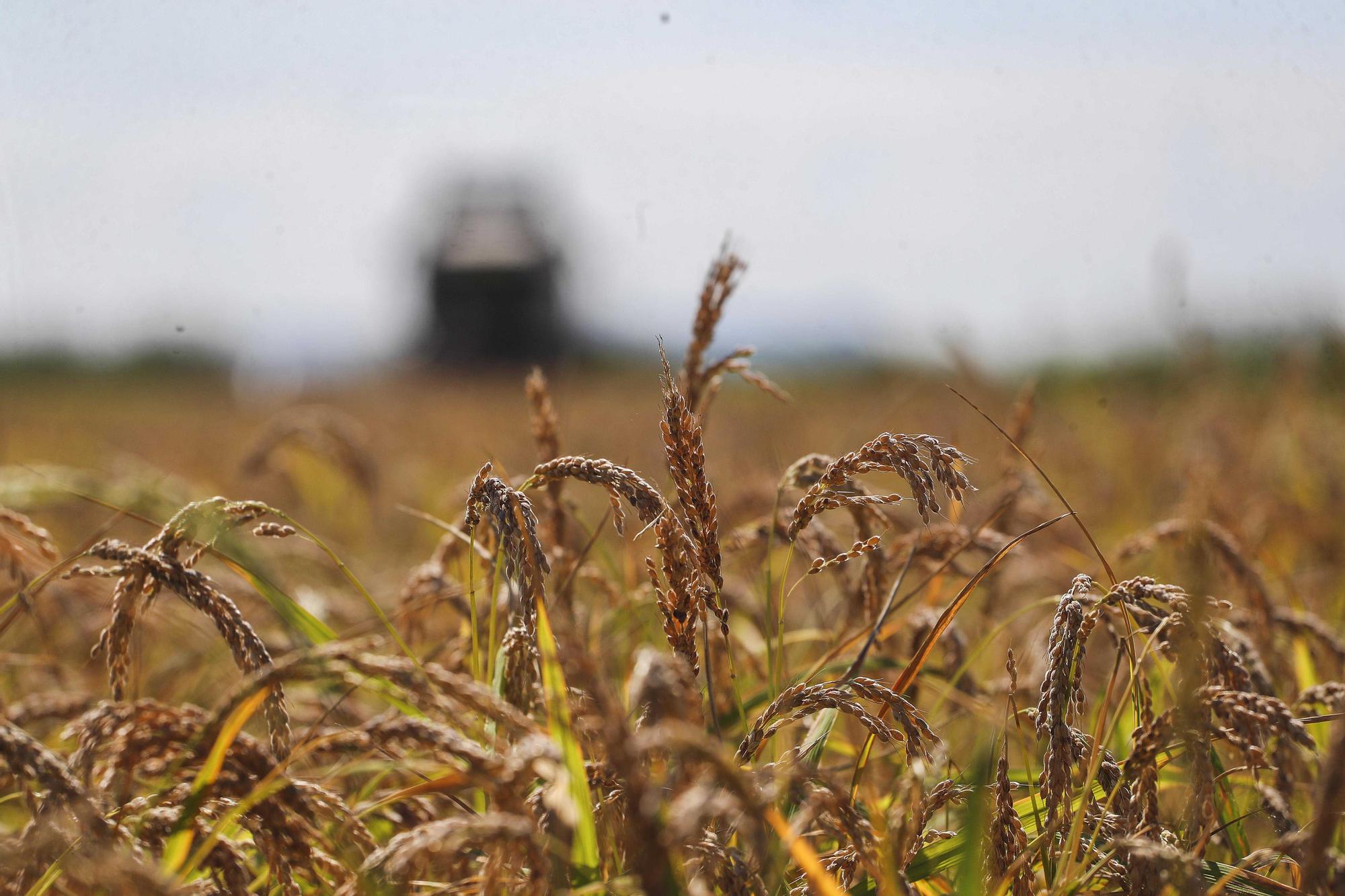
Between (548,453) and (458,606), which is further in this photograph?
(458,606)

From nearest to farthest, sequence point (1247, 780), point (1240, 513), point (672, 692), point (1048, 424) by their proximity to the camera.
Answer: point (672, 692) < point (1247, 780) < point (1240, 513) < point (1048, 424)

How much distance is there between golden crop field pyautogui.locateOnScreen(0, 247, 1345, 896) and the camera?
0.79 meters

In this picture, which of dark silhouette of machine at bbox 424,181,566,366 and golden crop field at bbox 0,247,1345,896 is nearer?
golden crop field at bbox 0,247,1345,896

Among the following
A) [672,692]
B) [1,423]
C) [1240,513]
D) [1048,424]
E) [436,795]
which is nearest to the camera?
[672,692]

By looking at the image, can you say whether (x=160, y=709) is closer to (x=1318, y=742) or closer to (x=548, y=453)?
(x=548, y=453)

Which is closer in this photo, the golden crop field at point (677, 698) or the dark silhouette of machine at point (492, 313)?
the golden crop field at point (677, 698)

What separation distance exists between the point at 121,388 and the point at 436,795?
12665mm

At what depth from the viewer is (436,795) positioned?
4.18ft

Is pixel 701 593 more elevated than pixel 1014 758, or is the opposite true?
pixel 701 593

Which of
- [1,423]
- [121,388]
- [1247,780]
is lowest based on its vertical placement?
[121,388]

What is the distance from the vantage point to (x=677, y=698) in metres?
0.65

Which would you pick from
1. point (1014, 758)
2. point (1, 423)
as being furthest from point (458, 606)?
point (1, 423)

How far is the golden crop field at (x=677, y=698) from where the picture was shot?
790mm

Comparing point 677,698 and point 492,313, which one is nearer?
point 677,698
